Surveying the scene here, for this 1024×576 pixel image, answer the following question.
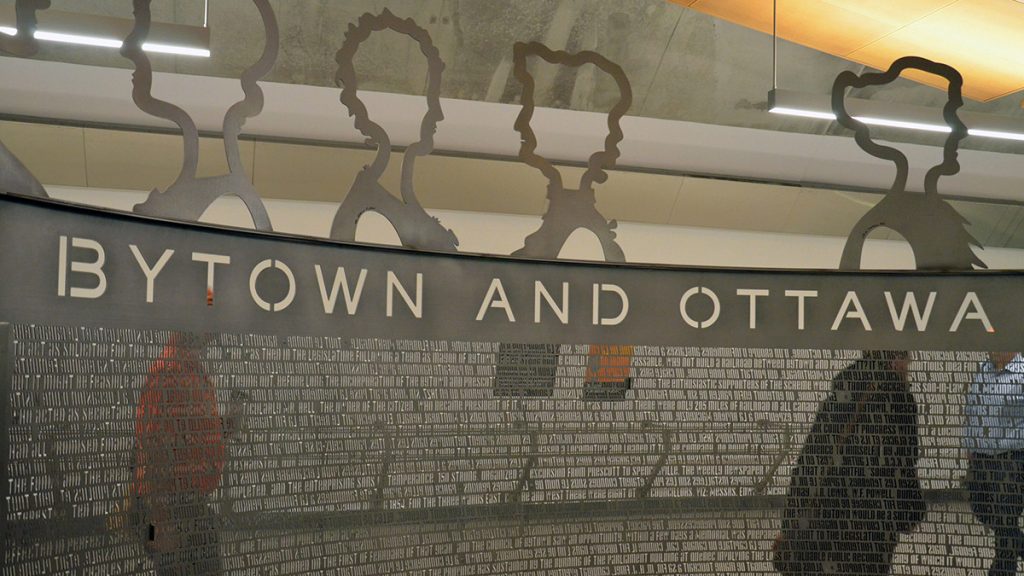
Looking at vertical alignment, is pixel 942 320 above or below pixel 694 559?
above

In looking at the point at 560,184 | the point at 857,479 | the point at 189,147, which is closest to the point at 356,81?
the point at 189,147

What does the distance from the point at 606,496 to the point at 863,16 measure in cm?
382

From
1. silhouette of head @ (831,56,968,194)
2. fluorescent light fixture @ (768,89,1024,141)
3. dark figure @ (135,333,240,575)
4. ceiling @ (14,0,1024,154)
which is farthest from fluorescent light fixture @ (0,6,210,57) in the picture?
fluorescent light fixture @ (768,89,1024,141)

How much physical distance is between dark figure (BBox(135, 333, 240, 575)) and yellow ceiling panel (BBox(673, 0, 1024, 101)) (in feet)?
13.2

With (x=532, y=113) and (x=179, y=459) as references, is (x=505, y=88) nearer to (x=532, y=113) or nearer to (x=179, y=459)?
(x=532, y=113)

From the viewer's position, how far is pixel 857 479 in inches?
93.2

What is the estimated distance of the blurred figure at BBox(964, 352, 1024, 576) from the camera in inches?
94.5

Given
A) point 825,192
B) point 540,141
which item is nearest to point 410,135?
point 540,141

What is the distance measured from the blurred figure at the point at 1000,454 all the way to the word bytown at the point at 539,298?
159 millimetres

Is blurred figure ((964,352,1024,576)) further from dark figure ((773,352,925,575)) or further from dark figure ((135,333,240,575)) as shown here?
dark figure ((135,333,240,575))

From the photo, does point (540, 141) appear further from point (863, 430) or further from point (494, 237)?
point (863, 430)

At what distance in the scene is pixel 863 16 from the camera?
499 cm

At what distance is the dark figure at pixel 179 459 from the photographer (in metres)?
1.67

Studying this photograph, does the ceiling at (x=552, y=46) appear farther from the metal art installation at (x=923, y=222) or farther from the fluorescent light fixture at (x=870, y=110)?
the metal art installation at (x=923, y=222)
